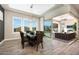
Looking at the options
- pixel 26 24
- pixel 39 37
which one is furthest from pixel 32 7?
pixel 39 37

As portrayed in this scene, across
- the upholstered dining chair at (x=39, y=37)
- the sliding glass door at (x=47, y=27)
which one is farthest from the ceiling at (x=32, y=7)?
the upholstered dining chair at (x=39, y=37)

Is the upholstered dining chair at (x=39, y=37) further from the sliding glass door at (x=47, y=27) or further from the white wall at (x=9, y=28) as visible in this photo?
the white wall at (x=9, y=28)

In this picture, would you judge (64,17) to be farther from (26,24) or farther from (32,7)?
(26,24)

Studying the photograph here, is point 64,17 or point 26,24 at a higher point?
point 64,17

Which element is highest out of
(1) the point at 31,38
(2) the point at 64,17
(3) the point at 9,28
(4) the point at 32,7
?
(4) the point at 32,7

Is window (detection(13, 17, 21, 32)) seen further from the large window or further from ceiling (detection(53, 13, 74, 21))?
ceiling (detection(53, 13, 74, 21))

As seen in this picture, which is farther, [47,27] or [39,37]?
[47,27]

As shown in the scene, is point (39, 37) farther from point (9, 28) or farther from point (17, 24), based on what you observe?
point (9, 28)

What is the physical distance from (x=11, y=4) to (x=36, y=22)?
616mm

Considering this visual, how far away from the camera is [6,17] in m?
2.03

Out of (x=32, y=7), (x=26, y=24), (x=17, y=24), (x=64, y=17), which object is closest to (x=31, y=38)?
(x=26, y=24)

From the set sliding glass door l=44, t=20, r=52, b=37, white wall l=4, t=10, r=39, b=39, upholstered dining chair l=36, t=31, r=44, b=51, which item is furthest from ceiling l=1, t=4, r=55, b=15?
upholstered dining chair l=36, t=31, r=44, b=51
